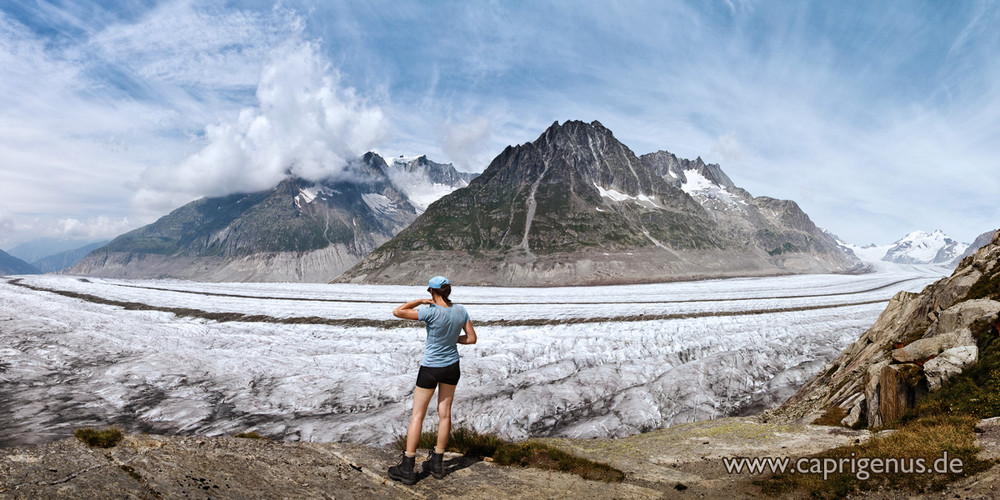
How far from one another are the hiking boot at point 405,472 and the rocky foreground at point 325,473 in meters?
0.13

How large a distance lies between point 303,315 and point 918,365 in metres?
46.3

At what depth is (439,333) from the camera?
7.59m

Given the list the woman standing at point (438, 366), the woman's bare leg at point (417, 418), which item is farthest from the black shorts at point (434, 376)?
the woman's bare leg at point (417, 418)

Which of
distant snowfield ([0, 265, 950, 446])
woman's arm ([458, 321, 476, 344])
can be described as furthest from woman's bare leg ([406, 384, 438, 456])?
distant snowfield ([0, 265, 950, 446])

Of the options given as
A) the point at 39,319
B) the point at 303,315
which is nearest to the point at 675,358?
the point at 303,315

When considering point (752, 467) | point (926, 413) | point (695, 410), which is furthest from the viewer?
point (695, 410)

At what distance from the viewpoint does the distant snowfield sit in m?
18.8

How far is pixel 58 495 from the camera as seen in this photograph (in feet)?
16.2

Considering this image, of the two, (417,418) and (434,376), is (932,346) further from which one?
(417,418)

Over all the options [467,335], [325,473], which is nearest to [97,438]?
[325,473]

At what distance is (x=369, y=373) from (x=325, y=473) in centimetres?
1770

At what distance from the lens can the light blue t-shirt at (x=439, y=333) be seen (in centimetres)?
759

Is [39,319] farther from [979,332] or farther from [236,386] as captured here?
[979,332]

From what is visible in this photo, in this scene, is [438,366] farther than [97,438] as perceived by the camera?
Yes
